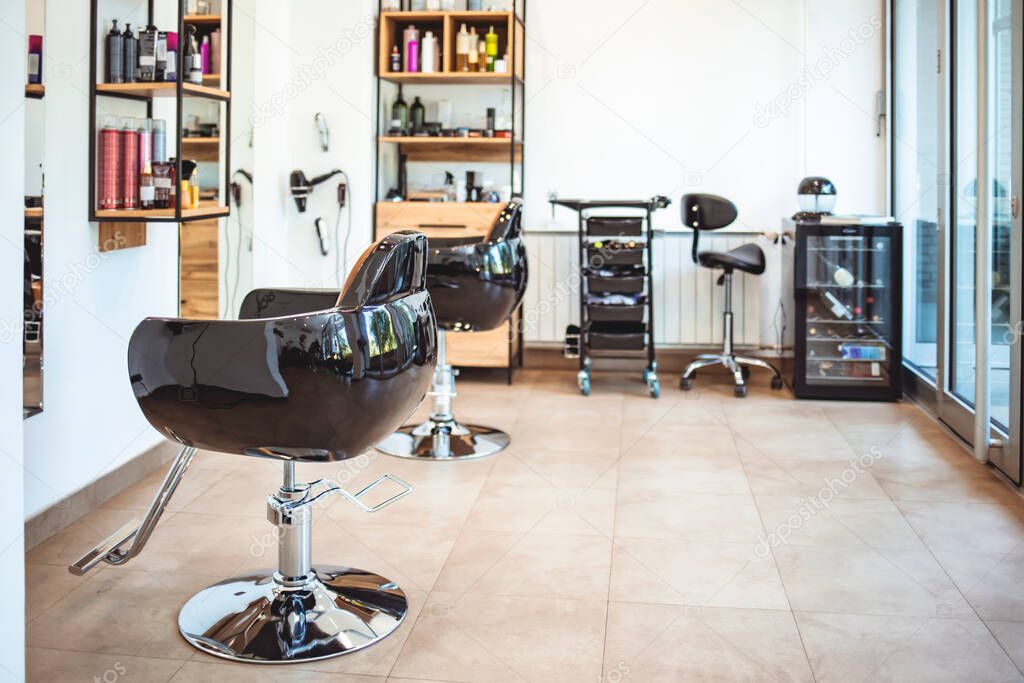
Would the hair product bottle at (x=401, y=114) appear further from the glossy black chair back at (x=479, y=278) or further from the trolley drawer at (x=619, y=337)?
the glossy black chair back at (x=479, y=278)

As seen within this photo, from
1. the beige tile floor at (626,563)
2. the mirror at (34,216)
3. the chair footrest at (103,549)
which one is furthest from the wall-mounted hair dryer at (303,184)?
the chair footrest at (103,549)

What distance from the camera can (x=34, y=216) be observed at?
3051mm

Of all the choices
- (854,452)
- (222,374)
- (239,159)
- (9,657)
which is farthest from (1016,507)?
(239,159)

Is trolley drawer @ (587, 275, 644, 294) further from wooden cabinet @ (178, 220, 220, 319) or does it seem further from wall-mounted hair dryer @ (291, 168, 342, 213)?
wooden cabinet @ (178, 220, 220, 319)

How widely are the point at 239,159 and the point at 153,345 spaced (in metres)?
2.60

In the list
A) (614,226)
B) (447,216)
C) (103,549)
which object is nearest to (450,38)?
(447,216)

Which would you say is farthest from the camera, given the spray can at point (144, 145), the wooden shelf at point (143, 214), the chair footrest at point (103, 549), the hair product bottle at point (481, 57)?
the hair product bottle at point (481, 57)

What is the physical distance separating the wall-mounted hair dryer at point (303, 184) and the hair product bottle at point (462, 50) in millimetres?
906

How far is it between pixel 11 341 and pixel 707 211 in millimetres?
4121

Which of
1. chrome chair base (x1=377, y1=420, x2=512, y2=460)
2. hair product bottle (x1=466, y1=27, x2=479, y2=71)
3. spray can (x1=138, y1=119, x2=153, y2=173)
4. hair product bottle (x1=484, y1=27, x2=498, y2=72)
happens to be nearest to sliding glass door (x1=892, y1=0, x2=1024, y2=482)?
chrome chair base (x1=377, y1=420, x2=512, y2=460)

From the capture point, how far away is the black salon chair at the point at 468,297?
13.2ft

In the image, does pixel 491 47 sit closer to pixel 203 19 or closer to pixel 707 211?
pixel 707 211

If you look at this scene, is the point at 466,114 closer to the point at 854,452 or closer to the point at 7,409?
the point at 854,452

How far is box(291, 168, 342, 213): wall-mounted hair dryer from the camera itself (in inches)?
211
